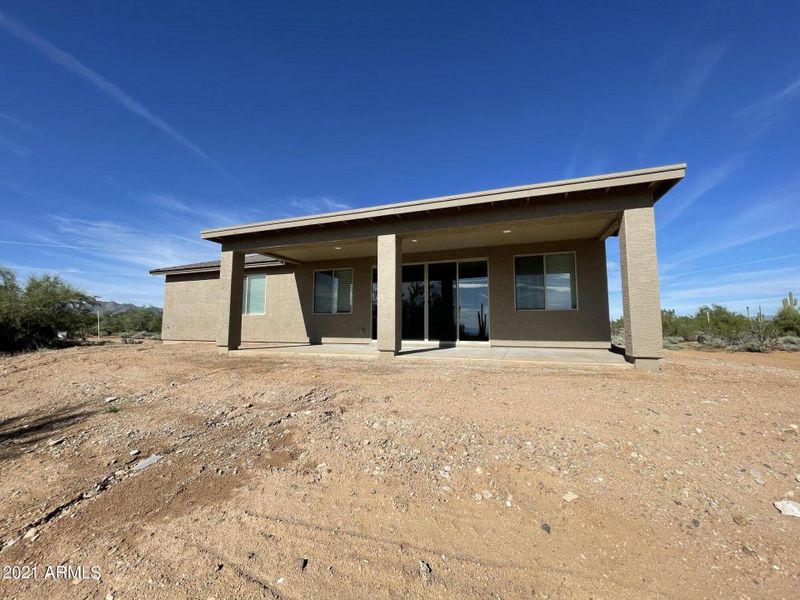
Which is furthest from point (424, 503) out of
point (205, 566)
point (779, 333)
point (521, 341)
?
point (779, 333)

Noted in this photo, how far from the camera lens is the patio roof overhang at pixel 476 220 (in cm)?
650

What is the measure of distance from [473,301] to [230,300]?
732 cm

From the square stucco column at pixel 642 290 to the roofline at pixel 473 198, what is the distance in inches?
25.5

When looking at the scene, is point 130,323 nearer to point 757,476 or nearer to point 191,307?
point 191,307

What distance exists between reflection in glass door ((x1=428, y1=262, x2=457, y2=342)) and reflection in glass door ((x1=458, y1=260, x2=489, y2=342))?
8.5 inches

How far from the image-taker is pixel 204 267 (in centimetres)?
1348

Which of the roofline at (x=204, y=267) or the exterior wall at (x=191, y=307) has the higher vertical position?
the roofline at (x=204, y=267)

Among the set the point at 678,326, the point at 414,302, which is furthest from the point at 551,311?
the point at 678,326

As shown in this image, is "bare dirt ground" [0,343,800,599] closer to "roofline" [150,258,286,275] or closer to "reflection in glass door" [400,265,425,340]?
"reflection in glass door" [400,265,425,340]

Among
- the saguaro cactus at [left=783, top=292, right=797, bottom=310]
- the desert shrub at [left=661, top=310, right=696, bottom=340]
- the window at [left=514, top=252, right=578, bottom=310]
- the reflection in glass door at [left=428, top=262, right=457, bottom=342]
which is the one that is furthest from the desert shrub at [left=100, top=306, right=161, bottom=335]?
the saguaro cactus at [left=783, top=292, right=797, bottom=310]

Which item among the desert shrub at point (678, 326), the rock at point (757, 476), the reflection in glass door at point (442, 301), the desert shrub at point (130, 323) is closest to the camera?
the rock at point (757, 476)

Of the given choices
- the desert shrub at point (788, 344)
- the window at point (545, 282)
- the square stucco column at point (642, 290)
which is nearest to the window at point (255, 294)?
the window at point (545, 282)

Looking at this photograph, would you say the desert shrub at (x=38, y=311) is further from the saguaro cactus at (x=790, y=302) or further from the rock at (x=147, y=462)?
the saguaro cactus at (x=790, y=302)

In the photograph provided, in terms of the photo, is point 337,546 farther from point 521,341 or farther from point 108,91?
point 108,91
